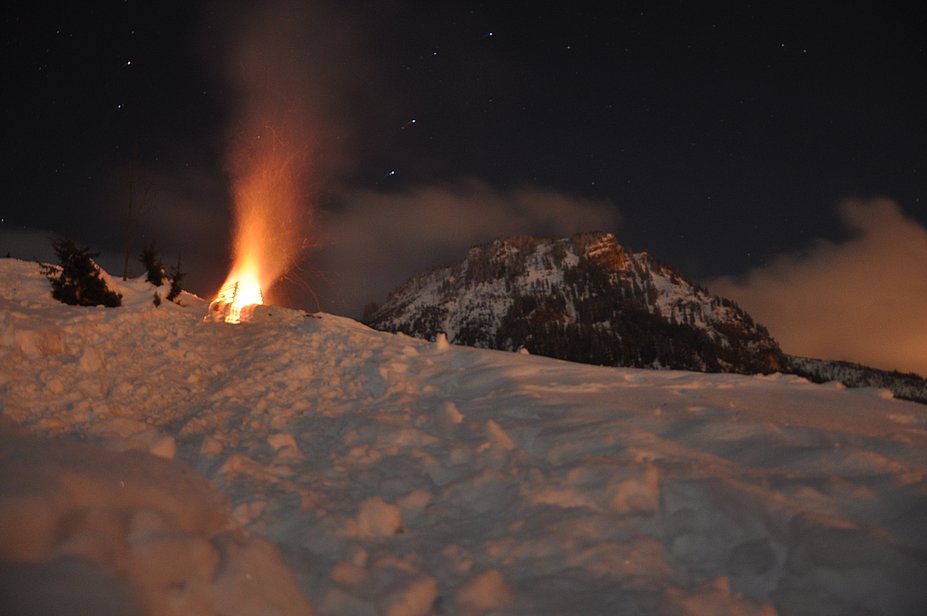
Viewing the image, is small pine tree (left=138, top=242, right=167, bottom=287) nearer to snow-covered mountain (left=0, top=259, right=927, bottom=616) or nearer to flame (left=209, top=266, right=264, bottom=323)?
flame (left=209, top=266, right=264, bottom=323)

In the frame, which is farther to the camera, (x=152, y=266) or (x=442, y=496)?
(x=152, y=266)

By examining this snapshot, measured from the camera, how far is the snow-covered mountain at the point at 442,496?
3127 mm

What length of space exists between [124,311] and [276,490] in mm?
7944

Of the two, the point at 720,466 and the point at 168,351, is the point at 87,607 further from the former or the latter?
the point at 168,351

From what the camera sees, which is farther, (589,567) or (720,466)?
(720,466)

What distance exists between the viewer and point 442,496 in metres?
4.79

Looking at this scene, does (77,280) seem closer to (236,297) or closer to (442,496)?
(236,297)

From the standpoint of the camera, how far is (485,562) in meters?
3.69

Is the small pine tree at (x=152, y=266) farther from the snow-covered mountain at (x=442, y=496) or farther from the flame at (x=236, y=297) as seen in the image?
the snow-covered mountain at (x=442, y=496)

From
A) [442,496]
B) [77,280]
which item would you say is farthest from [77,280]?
[442,496]

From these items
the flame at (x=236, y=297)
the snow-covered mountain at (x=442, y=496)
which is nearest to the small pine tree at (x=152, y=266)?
the flame at (x=236, y=297)

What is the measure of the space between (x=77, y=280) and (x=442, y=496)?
12761mm

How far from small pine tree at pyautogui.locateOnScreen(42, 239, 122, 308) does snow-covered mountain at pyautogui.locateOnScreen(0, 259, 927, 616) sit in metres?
4.34

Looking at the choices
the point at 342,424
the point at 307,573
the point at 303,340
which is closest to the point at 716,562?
the point at 307,573
